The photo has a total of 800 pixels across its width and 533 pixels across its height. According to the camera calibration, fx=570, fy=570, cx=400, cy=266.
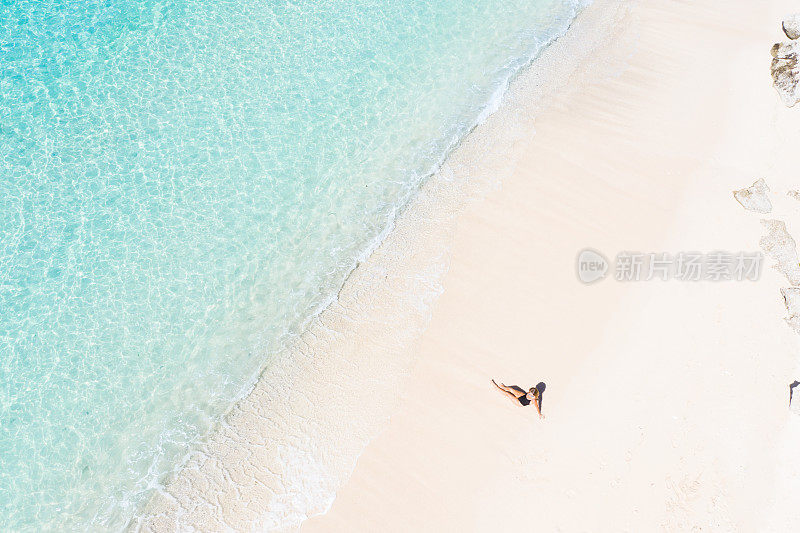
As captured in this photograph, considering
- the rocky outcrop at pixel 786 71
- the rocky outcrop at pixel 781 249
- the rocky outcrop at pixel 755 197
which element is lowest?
the rocky outcrop at pixel 781 249

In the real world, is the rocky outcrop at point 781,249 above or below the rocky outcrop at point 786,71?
below

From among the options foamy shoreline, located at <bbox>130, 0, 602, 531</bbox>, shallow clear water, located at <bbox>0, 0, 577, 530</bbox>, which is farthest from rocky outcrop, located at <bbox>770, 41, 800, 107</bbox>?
foamy shoreline, located at <bbox>130, 0, 602, 531</bbox>

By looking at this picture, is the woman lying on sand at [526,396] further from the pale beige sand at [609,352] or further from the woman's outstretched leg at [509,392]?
the pale beige sand at [609,352]

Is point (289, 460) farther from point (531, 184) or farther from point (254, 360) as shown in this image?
point (531, 184)

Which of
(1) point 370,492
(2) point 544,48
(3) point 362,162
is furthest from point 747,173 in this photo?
(1) point 370,492

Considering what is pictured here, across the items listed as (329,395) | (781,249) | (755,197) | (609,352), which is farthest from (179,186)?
(781,249)

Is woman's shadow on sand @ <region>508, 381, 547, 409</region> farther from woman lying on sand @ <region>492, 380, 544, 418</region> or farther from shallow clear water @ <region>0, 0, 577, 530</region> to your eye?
shallow clear water @ <region>0, 0, 577, 530</region>

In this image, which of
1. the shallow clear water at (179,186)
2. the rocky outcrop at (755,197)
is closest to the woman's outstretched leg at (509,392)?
the shallow clear water at (179,186)

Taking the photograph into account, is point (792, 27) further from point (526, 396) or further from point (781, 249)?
point (526, 396)
